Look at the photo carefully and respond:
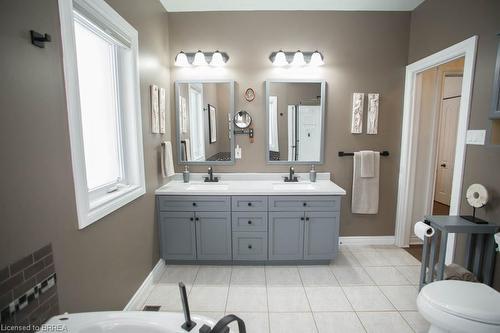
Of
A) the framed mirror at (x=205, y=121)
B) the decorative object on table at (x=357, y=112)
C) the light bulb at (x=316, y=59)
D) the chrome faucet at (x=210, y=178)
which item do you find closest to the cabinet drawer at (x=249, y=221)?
the chrome faucet at (x=210, y=178)

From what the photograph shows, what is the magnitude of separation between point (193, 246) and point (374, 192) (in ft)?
7.06

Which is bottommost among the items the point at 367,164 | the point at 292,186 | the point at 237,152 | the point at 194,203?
the point at 194,203

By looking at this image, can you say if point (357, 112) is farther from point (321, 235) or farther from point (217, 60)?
point (217, 60)

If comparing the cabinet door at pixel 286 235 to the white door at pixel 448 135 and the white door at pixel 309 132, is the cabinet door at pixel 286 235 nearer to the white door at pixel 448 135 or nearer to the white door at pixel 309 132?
the white door at pixel 309 132

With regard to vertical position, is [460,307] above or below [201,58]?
below

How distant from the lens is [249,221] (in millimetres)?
2445

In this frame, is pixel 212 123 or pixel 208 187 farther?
pixel 212 123

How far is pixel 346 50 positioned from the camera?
9.00ft

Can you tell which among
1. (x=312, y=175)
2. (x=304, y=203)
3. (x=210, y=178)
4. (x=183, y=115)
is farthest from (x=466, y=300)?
(x=183, y=115)

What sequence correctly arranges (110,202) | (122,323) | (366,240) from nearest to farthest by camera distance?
(122,323) → (110,202) → (366,240)

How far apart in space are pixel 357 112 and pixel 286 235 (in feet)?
5.35

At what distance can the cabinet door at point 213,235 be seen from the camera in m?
2.44

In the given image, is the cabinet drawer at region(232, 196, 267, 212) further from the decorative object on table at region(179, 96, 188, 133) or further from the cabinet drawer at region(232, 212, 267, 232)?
the decorative object on table at region(179, 96, 188, 133)

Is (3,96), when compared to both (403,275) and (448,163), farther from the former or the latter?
(448,163)
